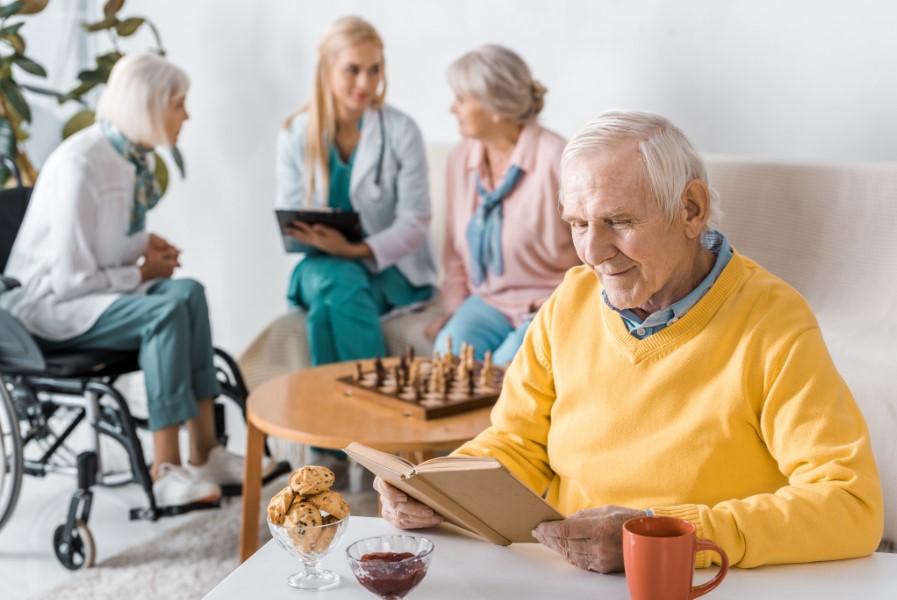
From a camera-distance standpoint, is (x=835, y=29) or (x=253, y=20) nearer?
(x=835, y=29)

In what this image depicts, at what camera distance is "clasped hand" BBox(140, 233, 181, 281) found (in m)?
3.11

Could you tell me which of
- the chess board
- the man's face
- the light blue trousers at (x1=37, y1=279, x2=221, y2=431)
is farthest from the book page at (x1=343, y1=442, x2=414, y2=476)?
the light blue trousers at (x1=37, y1=279, x2=221, y2=431)

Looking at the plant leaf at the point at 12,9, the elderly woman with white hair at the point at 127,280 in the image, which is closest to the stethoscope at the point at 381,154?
the elderly woman with white hair at the point at 127,280

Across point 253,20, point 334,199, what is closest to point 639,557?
point 334,199

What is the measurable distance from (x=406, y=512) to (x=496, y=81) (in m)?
2.03

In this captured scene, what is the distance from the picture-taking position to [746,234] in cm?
293

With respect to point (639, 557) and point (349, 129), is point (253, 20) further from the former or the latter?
point (639, 557)

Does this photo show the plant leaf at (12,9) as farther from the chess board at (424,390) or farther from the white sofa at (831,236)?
the white sofa at (831,236)

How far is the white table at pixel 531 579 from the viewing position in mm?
1098

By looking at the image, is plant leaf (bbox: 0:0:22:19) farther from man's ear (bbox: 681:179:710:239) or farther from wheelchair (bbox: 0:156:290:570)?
man's ear (bbox: 681:179:710:239)

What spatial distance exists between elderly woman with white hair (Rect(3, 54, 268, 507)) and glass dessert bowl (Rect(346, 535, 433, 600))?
1.78 m

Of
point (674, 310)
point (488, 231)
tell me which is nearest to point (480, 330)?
point (488, 231)

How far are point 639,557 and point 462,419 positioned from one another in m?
1.31

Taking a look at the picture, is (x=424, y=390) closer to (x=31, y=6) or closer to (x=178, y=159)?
(x=178, y=159)
